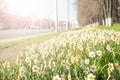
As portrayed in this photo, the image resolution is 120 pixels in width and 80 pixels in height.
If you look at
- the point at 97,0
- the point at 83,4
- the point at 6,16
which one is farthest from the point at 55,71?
the point at 6,16

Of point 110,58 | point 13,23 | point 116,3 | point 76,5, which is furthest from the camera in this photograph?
point 13,23

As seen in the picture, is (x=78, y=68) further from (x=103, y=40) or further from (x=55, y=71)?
(x=103, y=40)

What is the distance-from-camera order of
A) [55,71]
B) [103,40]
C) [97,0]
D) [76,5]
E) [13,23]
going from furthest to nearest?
[13,23], [76,5], [97,0], [103,40], [55,71]

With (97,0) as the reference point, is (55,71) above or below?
below

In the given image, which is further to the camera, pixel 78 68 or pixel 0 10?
pixel 0 10

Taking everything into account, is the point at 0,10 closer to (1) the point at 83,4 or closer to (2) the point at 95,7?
(1) the point at 83,4

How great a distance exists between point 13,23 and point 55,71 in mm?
87512

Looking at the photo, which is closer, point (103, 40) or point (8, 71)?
point (8, 71)

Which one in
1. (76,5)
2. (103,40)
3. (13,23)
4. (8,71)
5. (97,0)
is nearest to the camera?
(8,71)

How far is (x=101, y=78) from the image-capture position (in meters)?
4.77

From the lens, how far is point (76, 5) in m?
67.7

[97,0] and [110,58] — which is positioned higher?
[97,0]

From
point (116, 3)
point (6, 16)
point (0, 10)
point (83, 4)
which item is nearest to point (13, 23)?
point (6, 16)

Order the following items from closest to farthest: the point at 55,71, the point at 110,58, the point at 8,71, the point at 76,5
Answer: the point at 55,71
the point at 8,71
the point at 110,58
the point at 76,5
